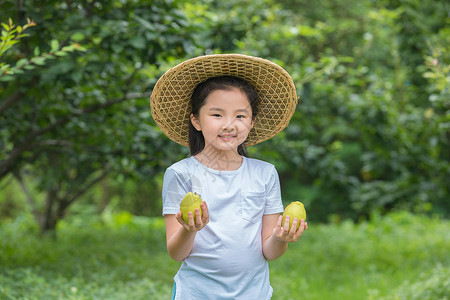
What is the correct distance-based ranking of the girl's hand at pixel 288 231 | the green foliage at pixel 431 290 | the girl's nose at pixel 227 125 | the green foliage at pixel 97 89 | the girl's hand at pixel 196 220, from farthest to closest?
the green foliage at pixel 431 290, the green foliage at pixel 97 89, the girl's nose at pixel 227 125, the girl's hand at pixel 288 231, the girl's hand at pixel 196 220

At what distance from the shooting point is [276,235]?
159cm

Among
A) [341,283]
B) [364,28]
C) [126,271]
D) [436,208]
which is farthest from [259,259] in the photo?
[436,208]

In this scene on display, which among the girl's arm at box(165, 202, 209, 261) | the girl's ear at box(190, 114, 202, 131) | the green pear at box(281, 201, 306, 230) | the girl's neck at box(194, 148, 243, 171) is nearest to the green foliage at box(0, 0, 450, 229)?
the girl's ear at box(190, 114, 202, 131)

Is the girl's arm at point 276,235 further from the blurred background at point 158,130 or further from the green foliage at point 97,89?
the green foliage at point 97,89

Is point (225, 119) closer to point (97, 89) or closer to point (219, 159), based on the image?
point (219, 159)

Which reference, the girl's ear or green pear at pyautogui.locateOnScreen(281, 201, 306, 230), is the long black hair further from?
green pear at pyautogui.locateOnScreen(281, 201, 306, 230)

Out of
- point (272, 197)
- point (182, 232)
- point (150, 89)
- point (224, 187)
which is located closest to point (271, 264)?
point (150, 89)

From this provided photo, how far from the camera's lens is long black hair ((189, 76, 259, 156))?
175 cm

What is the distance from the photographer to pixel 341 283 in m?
4.63

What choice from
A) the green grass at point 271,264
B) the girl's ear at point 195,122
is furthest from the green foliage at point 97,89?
the girl's ear at point 195,122

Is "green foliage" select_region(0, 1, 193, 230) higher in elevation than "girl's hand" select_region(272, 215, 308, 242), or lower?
lower

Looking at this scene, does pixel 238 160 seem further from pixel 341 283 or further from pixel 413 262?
pixel 413 262

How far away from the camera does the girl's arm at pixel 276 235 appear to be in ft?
5.13

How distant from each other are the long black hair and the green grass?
1568mm
